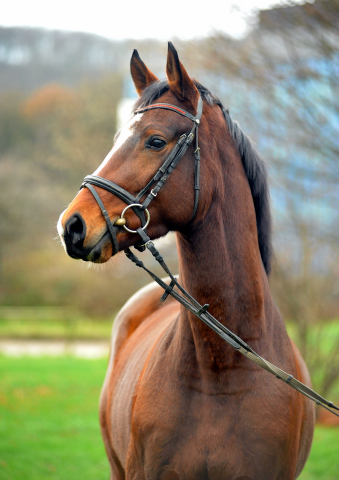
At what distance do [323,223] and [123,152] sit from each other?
5.98m

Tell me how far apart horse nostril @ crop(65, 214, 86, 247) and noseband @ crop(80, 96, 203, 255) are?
0.39 ft

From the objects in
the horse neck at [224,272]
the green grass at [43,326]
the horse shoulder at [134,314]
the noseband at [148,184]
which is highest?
the noseband at [148,184]

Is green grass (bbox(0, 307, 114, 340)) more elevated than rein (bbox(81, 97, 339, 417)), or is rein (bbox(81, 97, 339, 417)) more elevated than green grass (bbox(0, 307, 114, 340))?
rein (bbox(81, 97, 339, 417))

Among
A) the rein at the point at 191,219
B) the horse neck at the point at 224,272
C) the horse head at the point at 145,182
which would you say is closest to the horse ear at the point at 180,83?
the horse head at the point at 145,182

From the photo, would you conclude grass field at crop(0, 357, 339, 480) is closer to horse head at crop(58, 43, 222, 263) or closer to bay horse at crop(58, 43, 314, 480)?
bay horse at crop(58, 43, 314, 480)

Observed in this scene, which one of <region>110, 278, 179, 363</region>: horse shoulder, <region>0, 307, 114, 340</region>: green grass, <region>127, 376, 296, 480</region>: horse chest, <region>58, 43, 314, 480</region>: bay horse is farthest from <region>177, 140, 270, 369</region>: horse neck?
<region>0, 307, 114, 340</region>: green grass

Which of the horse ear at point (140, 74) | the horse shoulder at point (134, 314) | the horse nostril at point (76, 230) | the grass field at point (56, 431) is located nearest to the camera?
the horse nostril at point (76, 230)

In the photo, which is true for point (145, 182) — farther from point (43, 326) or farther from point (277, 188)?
point (43, 326)

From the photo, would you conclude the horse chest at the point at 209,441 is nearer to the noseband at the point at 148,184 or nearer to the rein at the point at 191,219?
the rein at the point at 191,219

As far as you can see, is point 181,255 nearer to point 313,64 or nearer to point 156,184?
point 156,184

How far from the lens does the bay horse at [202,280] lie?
87.0 inches

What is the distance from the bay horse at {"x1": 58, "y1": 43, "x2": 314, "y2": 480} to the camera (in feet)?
7.25

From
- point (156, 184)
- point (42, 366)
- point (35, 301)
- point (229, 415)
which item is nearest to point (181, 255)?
point (156, 184)

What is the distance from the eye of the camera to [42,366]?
12.0m
